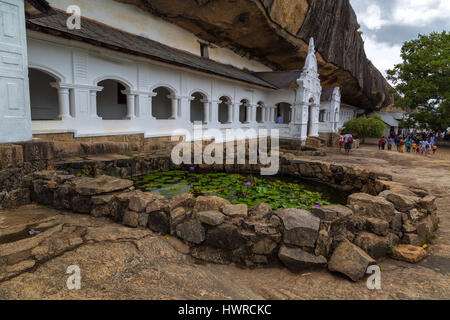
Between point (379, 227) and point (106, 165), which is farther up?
point (106, 165)

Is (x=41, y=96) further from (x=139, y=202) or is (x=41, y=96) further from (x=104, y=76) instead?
(x=139, y=202)

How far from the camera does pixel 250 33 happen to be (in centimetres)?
1584

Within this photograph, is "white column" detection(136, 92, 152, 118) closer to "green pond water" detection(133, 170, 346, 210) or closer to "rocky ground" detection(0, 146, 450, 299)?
"green pond water" detection(133, 170, 346, 210)

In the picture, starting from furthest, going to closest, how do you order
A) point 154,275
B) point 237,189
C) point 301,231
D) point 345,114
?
point 345,114
point 237,189
point 301,231
point 154,275

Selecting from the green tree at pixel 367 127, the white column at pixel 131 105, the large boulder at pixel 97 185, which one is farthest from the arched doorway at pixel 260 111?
the large boulder at pixel 97 185

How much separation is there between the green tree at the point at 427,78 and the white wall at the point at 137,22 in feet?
56.5

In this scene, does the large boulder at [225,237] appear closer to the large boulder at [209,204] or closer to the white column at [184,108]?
the large boulder at [209,204]

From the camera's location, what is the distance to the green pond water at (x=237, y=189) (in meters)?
6.03

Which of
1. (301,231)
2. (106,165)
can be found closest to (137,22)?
(106,165)

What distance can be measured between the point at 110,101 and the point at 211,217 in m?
10.9

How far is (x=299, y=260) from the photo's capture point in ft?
10.1

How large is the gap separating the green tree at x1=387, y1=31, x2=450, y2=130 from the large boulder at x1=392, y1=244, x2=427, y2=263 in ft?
74.8

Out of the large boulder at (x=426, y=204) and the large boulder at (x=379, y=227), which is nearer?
the large boulder at (x=379, y=227)
